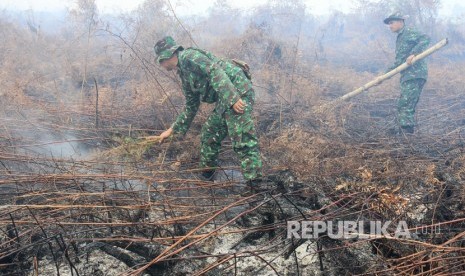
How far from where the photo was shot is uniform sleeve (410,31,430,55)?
5434 mm

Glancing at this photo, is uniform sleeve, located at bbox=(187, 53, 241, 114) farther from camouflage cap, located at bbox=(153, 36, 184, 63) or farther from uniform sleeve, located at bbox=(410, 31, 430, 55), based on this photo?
uniform sleeve, located at bbox=(410, 31, 430, 55)

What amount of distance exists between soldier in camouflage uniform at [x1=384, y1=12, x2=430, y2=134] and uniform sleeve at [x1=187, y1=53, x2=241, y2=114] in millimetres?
3627

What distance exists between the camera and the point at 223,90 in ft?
9.95

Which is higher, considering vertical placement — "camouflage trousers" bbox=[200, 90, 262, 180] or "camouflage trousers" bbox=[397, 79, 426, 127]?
"camouflage trousers" bbox=[397, 79, 426, 127]

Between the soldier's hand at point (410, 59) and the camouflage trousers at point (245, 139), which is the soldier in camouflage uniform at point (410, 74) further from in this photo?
the camouflage trousers at point (245, 139)

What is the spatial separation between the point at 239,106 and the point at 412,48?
167 inches

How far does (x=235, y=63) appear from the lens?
3527 millimetres

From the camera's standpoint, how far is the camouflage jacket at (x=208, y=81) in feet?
9.99

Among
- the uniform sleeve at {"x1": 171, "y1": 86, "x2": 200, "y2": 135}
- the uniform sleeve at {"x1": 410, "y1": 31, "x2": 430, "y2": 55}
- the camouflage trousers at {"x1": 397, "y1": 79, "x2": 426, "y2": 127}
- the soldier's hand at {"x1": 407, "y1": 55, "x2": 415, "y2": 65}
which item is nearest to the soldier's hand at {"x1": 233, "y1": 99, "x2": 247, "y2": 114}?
the uniform sleeve at {"x1": 171, "y1": 86, "x2": 200, "y2": 135}

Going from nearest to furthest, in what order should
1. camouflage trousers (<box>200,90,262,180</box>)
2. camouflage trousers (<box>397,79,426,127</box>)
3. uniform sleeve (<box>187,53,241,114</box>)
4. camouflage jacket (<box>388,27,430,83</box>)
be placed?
uniform sleeve (<box>187,53,241,114</box>), camouflage trousers (<box>200,90,262,180</box>), camouflage trousers (<box>397,79,426,127</box>), camouflage jacket (<box>388,27,430,83</box>)

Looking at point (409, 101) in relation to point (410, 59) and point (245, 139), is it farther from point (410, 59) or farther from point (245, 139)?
point (245, 139)

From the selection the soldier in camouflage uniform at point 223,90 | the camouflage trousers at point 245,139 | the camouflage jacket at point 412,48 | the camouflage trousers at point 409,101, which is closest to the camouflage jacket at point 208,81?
the soldier in camouflage uniform at point 223,90

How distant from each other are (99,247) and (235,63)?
2307 millimetres

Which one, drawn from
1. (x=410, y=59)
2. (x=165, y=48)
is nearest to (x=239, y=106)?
(x=165, y=48)
